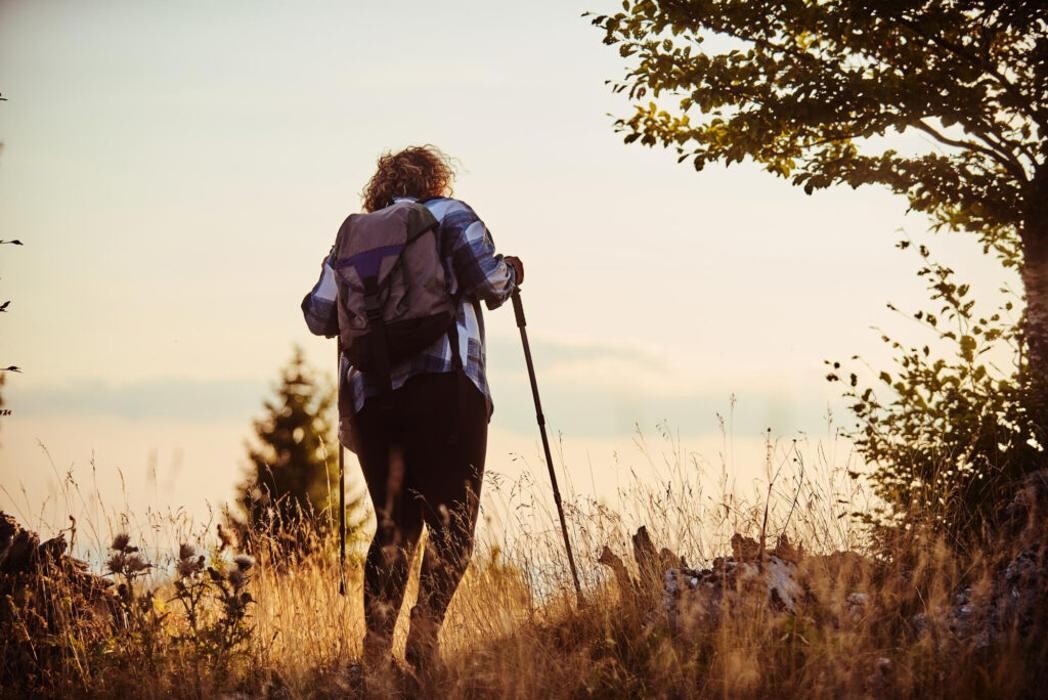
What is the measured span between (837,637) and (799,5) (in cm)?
501

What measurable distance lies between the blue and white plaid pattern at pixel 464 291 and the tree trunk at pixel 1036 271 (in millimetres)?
4391

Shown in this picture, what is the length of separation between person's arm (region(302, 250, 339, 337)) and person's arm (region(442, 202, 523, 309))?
68cm

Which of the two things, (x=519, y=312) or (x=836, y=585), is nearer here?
(x=836, y=585)

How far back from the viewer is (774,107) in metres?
7.61

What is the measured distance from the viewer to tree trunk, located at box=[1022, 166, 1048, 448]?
24.0ft

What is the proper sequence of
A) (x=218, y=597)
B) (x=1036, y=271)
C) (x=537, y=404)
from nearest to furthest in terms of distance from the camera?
(x=218, y=597), (x=537, y=404), (x=1036, y=271)

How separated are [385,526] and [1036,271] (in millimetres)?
5563

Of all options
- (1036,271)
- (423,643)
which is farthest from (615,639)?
(1036,271)

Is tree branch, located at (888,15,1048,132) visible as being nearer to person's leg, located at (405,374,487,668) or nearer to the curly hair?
the curly hair

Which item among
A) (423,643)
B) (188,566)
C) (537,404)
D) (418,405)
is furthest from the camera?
(537,404)

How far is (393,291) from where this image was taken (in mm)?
4777

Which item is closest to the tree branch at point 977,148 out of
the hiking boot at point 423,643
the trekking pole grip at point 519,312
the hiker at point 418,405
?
the trekking pole grip at point 519,312

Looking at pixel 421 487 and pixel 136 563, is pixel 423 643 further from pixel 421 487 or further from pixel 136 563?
pixel 136 563

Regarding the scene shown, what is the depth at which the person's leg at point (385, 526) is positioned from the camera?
476 cm
